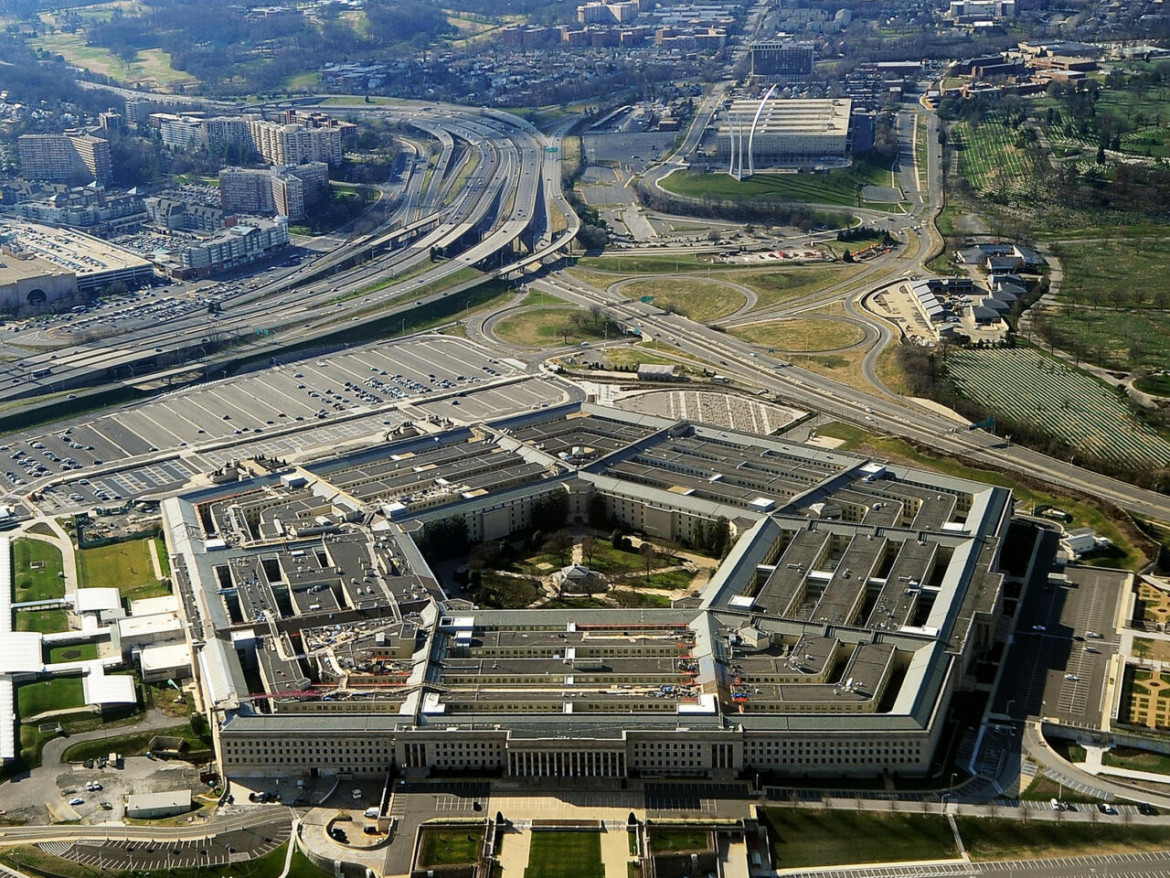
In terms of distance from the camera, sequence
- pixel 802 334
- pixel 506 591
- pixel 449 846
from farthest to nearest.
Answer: pixel 802 334 → pixel 506 591 → pixel 449 846

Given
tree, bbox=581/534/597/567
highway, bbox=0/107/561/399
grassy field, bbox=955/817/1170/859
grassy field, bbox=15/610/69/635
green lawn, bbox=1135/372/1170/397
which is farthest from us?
highway, bbox=0/107/561/399

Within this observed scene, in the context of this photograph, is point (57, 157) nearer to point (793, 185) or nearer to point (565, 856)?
point (793, 185)

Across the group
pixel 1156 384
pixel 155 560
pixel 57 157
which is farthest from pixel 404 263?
pixel 1156 384

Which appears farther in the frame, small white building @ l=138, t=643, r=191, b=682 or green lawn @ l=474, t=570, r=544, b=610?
green lawn @ l=474, t=570, r=544, b=610

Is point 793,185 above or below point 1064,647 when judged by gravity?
below

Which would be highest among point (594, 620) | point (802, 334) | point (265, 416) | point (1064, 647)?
point (594, 620)

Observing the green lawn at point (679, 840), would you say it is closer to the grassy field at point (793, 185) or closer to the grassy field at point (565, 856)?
the grassy field at point (565, 856)

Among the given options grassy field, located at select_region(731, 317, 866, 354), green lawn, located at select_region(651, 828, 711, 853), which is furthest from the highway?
green lawn, located at select_region(651, 828, 711, 853)

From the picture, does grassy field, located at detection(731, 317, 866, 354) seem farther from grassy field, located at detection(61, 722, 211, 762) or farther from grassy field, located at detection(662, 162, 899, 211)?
grassy field, located at detection(61, 722, 211, 762)
